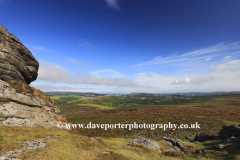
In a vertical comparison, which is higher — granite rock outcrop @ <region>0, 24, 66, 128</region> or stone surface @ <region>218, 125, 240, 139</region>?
granite rock outcrop @ <region>0, 24, 66, 128</region>

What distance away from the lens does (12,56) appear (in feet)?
80.8

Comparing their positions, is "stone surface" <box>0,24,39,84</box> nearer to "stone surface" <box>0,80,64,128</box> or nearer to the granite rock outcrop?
the granite rock outcrop

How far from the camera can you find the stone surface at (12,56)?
2269cm

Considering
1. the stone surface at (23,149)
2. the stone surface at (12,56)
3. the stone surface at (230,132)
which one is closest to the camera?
the stone surface at (23,149)

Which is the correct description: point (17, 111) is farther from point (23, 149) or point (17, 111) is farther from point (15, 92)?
point (23, 149)

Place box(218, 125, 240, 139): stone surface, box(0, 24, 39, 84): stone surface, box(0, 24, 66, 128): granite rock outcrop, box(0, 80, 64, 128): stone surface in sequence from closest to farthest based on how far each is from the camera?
box(0, 80, 64, 128): stone surface < box(0, 24, 66, 128): granite rock outcrop < box(218, 125, 240, 139): stone surface < box(0, 24, 39, 84): stone surface

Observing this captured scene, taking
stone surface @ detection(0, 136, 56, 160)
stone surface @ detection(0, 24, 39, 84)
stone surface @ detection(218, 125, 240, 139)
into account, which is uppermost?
stone surface @ detection(0, 24, 39, 84)

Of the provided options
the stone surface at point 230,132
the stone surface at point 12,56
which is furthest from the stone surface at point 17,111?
the stone surface at point 230,132

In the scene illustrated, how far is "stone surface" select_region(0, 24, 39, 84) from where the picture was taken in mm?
22688

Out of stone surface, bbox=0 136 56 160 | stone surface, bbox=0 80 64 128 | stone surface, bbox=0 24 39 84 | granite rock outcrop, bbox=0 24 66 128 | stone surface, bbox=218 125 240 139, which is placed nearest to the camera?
stone surface, bbox=0 136 56 160

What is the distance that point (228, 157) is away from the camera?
16047mm

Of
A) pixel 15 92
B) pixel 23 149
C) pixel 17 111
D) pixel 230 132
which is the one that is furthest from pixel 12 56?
pixel 230 132

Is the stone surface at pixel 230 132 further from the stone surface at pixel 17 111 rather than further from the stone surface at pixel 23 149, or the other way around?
the stone surface at pixel 17 111

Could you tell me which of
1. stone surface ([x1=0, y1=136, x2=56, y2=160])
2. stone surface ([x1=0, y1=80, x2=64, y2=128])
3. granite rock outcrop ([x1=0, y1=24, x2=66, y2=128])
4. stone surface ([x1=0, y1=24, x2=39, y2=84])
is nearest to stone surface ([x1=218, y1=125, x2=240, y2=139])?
stone surface ([x1=0, y1=136, x2=56, y2=160])
